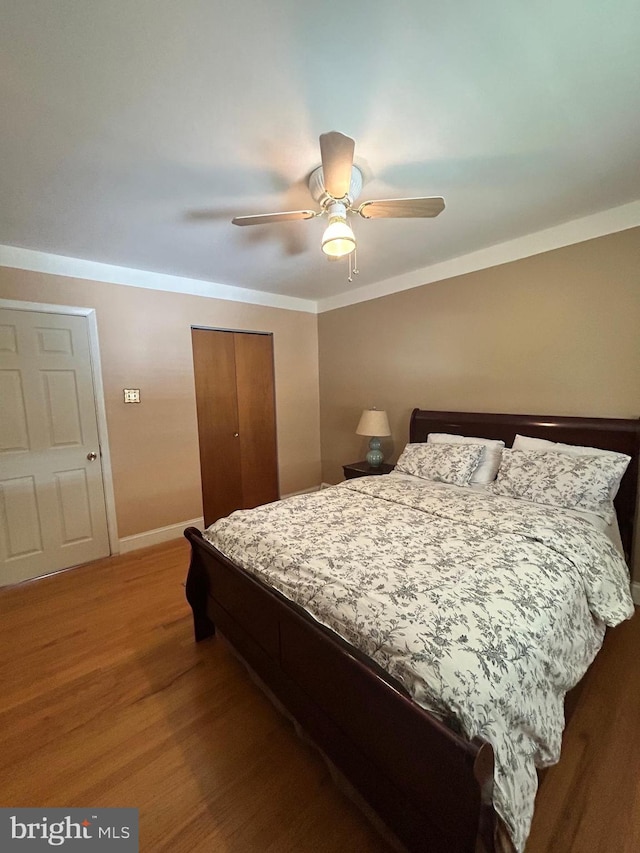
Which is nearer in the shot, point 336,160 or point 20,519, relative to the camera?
point 336,160

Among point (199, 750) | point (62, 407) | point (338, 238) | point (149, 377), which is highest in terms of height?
point (338, 238)

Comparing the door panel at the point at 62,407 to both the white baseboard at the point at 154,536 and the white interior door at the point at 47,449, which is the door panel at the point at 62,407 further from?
the white baseboard at the point at 154,536

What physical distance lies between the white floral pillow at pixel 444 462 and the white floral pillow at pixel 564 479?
0.26 metres

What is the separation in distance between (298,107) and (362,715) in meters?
2.10

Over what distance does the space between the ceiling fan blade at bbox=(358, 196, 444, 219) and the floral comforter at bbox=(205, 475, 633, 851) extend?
61.3 inches

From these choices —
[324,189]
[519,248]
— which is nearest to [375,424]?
[519,248]

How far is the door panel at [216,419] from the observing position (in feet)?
11.3

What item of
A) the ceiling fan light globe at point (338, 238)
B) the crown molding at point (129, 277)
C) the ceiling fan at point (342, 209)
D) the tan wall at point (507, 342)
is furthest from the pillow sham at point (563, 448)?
the crown molding at point (129, 277)

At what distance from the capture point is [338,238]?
1602 millimetres

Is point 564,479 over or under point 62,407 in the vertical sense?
under

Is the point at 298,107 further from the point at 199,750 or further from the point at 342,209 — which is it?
the point at 199,750

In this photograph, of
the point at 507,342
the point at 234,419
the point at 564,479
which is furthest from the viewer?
the point at 234,419

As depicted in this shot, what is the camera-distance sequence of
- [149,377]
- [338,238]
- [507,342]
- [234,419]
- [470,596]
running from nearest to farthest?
[470,596] → [338,238] → [507,342] → [149,377] → [234,419]

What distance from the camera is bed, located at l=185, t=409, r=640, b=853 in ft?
2.64
